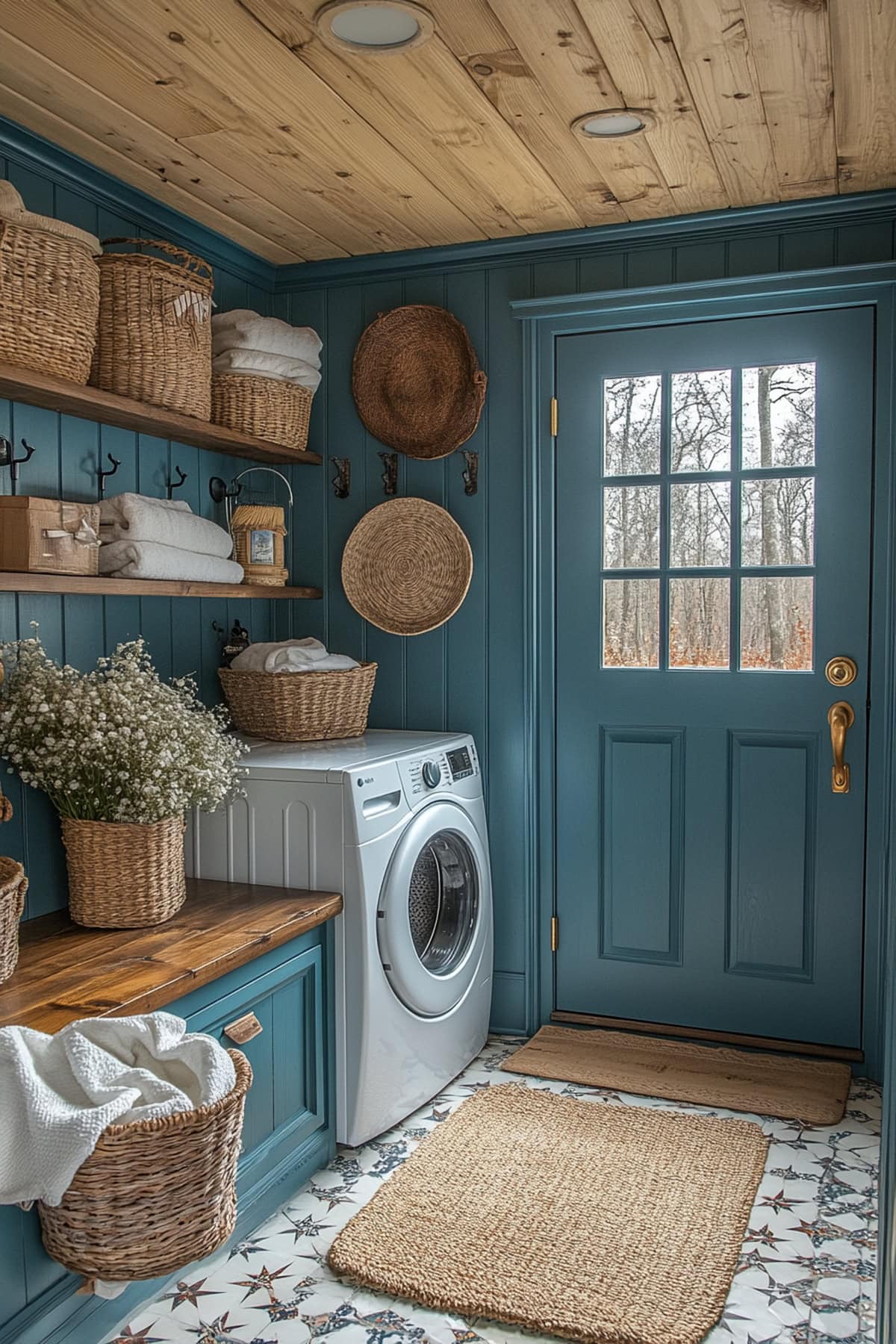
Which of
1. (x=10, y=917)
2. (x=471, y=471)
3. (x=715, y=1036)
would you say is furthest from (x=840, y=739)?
(x=10, y=917)

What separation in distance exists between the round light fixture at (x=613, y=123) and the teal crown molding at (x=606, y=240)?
25.3 inches

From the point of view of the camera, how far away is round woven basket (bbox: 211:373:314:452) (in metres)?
2.99

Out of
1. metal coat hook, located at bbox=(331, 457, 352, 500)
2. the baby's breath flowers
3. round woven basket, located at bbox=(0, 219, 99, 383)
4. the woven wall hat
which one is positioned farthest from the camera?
metal coat hook, located at bbox=(331, 457, 352, 500)

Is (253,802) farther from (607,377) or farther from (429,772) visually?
(607,377)

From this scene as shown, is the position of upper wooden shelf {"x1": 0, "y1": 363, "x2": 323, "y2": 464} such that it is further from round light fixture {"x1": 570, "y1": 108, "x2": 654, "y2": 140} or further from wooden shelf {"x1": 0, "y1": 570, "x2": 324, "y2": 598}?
round light fixture {"x1": 570, "y1": 108, "x2": 654, "y2": 140}

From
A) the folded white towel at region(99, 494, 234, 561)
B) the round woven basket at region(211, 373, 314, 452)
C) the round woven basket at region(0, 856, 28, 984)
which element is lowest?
the round woven basket at region(0, 856, 28, 984)

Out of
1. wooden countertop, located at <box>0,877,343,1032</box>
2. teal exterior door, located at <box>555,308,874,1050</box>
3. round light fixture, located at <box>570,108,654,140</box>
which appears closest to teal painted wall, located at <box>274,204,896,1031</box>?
teal exterior door, located at <box>555,308,874,1050</box>

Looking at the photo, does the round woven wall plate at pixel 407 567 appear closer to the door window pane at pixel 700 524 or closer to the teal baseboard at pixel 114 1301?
the door window pane at pixel 700 524

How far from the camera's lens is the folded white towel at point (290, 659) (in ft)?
9.76

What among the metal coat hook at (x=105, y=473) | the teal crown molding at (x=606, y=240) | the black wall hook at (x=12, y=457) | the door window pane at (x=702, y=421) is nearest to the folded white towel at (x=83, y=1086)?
the black wall hook at (x=12, y=457)

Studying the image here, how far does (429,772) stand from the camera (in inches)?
112

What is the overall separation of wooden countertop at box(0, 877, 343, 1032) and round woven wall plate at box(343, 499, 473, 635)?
1.05 metres

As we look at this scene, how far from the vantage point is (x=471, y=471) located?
331cm

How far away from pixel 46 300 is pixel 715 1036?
2507mm
